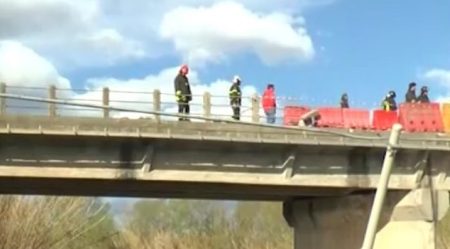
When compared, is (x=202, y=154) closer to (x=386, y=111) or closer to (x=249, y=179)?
(x=249, y=179)

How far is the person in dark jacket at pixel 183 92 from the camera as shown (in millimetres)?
26391

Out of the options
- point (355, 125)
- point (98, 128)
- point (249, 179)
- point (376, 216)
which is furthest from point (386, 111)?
point (376, 216)

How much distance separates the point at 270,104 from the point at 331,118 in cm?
244

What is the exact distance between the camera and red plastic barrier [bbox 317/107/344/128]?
28.8m

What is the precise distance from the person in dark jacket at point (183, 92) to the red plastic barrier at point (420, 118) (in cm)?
749

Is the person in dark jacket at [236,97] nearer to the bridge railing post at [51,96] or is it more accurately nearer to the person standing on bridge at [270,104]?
the person standing on bridge at [270,104]

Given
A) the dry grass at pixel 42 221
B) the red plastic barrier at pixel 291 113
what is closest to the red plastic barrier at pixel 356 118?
the red plastic barrier at pixel 291 113

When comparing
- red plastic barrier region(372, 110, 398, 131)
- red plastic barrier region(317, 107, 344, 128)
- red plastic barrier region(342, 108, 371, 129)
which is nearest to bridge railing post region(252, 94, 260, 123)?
red plastic barrier region(317, 107, 344, 128)

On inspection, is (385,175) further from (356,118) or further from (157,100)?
(356,118)

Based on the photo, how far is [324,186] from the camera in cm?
2772

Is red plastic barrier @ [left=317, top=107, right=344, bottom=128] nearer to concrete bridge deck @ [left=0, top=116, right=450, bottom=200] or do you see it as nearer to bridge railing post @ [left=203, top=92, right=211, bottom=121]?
concrete bridge deck @ [left=0, top=116, right=450, bottom=200]

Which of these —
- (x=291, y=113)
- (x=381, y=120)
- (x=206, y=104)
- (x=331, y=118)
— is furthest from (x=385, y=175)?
(x=381, y=120)

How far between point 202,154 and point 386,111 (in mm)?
6948

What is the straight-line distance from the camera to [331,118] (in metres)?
29.1
